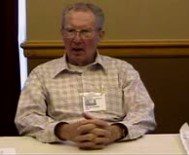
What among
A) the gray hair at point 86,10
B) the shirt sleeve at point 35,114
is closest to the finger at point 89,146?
the shirt sleeve at point 35,114

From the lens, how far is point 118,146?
1.75 metres

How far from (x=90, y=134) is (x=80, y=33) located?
695 millimetres

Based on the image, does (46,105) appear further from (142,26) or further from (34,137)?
(142,26)

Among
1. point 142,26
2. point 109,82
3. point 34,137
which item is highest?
point 142,26

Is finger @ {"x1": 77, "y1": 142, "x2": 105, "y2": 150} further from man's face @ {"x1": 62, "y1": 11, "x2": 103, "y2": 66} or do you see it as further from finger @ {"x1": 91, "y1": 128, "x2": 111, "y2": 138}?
man's face @ {"x1": 62, "y1": 11, "x2": 103, "y2": 66}

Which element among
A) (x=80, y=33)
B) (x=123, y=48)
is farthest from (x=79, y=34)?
(x=123, y=48)

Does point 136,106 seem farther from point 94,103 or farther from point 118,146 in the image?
point 118,146

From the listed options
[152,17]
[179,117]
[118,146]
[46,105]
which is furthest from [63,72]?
[179,117]

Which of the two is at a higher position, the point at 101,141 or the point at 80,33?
the point at 80,33

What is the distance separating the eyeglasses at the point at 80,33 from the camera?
222cm

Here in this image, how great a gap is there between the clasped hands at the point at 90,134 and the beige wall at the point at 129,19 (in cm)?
136

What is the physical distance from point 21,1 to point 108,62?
1064mm

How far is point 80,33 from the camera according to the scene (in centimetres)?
223

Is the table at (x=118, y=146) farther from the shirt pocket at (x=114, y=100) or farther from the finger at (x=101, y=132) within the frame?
the shirt pocket at (x=114, y=100)
